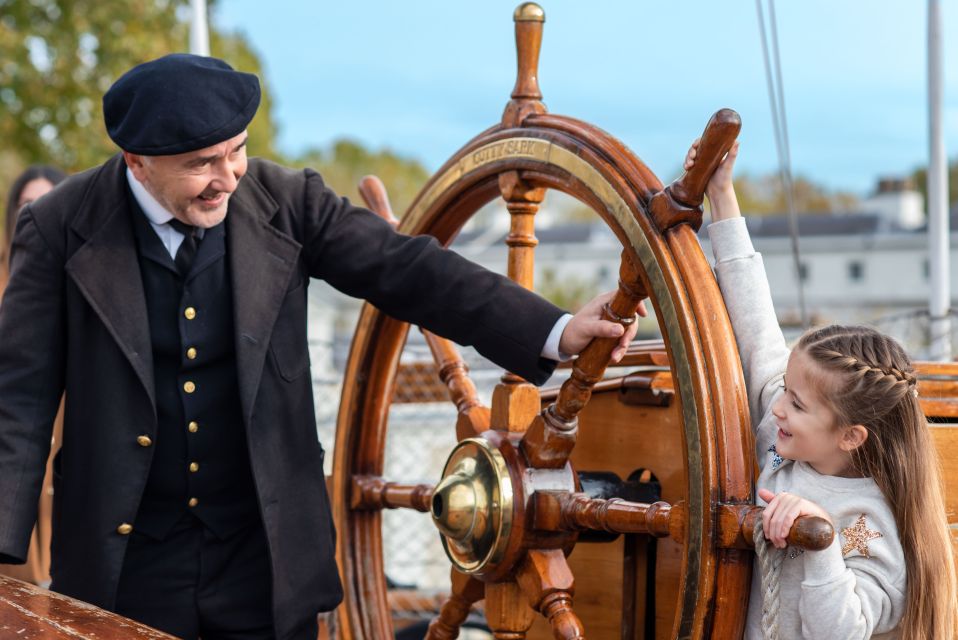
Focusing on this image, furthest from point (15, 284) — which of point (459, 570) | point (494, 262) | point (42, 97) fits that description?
point (494, 262)

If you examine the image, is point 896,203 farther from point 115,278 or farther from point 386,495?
point 115,278

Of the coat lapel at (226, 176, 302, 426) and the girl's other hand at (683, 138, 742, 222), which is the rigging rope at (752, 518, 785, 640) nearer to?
the girl's other hand at (683, 138, 742, 222)

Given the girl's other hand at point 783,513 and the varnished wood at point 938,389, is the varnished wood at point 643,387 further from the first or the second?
the girl's other hand at point 783,513

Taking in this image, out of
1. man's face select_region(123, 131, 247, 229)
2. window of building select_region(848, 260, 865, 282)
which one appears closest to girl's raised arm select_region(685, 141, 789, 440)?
man's face select_region(123, 131, 247, 229)

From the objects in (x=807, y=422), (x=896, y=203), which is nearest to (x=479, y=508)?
(x=807, y=422)

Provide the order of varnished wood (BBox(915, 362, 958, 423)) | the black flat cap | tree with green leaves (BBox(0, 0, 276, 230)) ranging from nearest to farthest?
varnished wood (BBox(915, 362, 958, 423)) < the black flat cap < tree with green leaves (BBox(0, 0, 276, 230))

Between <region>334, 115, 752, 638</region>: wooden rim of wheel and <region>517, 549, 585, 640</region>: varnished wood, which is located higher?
<region>334, 115, 752, 638</region>: wooden rim of wheel

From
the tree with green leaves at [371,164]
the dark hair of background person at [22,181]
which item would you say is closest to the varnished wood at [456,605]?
the dark hair of background person at [22,181]

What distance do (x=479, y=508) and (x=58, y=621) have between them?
2.05 ft

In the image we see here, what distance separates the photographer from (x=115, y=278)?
1968 mm

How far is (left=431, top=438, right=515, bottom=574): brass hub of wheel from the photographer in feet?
6.31

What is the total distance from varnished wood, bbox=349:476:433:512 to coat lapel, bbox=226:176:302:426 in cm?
42

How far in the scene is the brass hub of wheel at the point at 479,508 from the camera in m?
1.92

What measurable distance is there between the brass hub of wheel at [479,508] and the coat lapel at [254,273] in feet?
1.12
